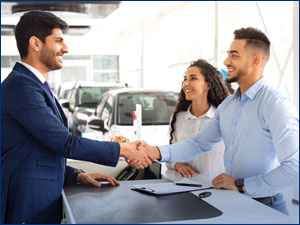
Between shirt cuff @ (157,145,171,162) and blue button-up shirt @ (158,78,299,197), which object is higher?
blue button-up shirt @ (158,78,299,197)

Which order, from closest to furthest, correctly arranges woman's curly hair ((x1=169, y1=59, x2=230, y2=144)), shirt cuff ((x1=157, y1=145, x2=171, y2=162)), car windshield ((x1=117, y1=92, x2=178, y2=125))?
shirt cuff ((x1=157, y1=145, x2=171, y2=162)) → woman's curly hair ((x1=169, y1=59, x2=230, y2=144)) → car windshield ((x1=117, y1=92, x2=178, y2=125))

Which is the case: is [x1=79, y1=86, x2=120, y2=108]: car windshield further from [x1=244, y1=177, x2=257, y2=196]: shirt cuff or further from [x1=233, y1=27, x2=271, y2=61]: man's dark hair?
[x1=244, y1=177, x2=257, y2=196]: shirt cuff

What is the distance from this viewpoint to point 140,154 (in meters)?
3.05

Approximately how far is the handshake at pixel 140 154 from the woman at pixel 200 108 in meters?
0.33

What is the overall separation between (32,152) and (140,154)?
806 millimetres

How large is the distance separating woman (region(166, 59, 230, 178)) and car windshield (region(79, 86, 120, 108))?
6417 mm

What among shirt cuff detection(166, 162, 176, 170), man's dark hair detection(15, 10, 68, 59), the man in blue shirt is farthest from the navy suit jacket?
shirt cuff detection(166, 162, 176, 170)

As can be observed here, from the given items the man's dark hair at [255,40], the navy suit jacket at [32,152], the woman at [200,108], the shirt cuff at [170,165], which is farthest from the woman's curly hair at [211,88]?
the navy suit jacket at [32,152]

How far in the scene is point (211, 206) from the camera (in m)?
2.20

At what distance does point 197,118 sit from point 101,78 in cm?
2140

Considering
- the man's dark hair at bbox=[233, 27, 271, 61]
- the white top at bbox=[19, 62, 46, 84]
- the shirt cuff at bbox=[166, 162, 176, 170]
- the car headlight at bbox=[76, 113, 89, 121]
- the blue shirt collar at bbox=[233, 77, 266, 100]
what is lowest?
the car headlight at bbox=[76, 113, 89, 121]

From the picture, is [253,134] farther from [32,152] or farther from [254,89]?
[32,152]

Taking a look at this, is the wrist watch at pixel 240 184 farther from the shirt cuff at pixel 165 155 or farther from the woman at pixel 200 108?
the woman at pixel 200 108

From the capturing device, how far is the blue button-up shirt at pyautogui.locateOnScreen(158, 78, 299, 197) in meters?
2.41
